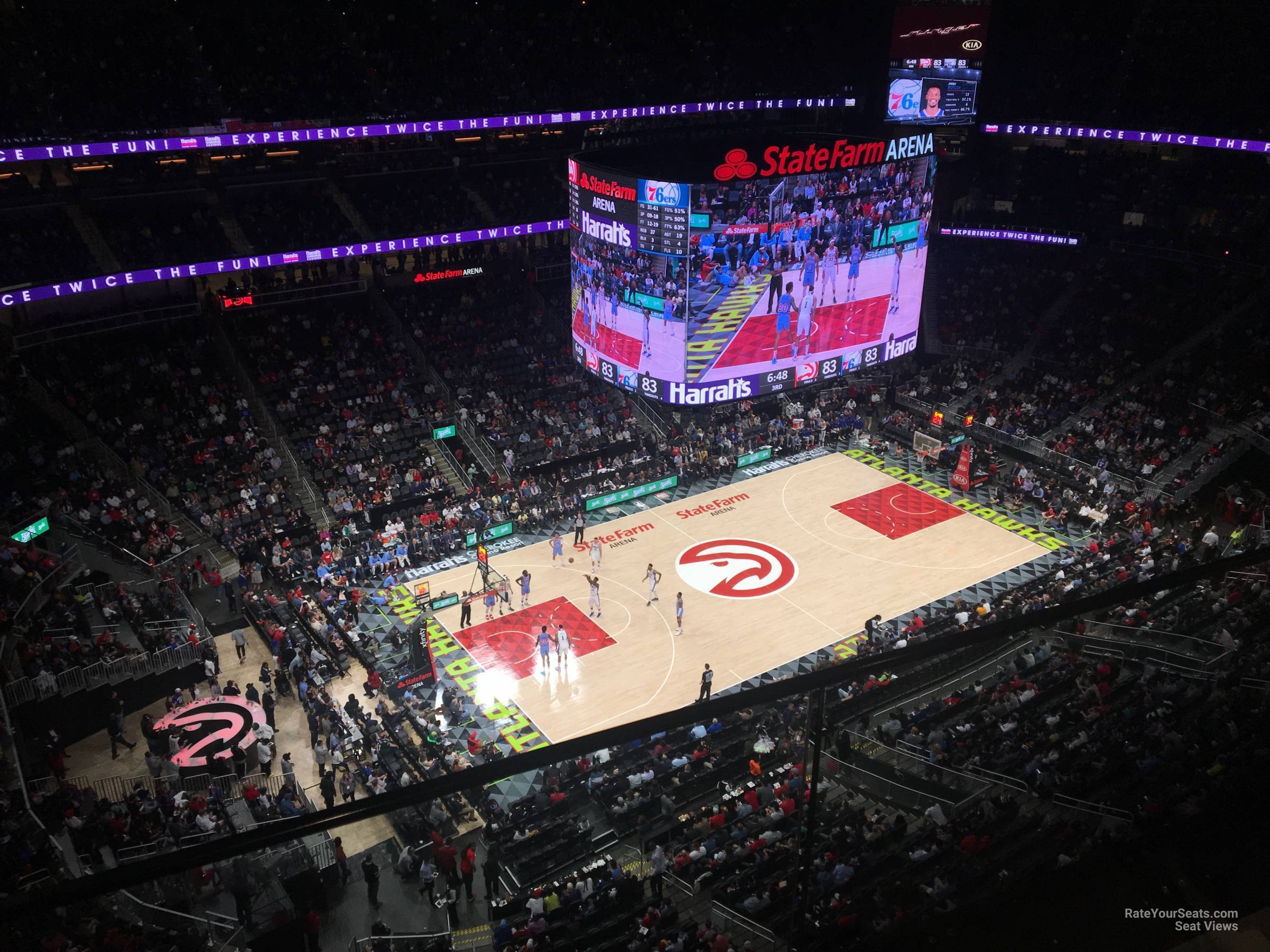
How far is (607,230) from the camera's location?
29.9 meters

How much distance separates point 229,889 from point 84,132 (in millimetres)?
37451

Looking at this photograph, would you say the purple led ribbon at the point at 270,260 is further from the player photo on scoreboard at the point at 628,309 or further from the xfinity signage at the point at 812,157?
the xfinity signage at the point at 812,157

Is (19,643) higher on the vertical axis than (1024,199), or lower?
lower

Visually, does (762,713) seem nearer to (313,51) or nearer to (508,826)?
(508,826)

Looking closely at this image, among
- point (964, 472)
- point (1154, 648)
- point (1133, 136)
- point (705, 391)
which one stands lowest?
point (964, 472)

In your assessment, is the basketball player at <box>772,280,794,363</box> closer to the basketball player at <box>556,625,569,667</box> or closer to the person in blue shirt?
the person in blue shirt

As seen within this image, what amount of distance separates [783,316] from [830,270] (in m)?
2.01

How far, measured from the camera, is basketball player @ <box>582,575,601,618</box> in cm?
2730

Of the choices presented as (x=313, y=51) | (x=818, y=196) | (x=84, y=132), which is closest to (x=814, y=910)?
(x=818, y=196)

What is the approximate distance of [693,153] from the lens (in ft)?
103

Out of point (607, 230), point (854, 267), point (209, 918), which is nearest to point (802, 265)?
point (854, 267)

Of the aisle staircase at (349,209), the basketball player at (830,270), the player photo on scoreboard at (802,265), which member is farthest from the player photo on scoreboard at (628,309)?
the aisle staircase at (349,209)

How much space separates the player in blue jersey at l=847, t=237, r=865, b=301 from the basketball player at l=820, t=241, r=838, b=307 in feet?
1.55

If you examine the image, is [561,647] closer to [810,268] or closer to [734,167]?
[810,268]
